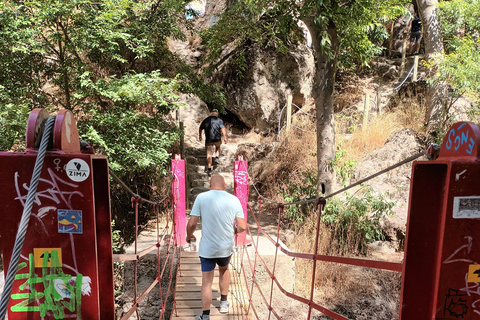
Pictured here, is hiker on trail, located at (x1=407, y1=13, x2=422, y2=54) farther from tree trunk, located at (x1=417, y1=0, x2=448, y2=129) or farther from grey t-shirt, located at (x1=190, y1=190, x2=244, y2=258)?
grey t-shirt, located at (x1=190, y1=190, x2=244, y2=258)

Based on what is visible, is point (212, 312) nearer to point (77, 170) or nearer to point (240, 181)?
point (240, 181)

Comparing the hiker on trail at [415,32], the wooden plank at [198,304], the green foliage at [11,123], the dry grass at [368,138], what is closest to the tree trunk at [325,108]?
the dry grass at [368,138]

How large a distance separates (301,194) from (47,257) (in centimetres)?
579

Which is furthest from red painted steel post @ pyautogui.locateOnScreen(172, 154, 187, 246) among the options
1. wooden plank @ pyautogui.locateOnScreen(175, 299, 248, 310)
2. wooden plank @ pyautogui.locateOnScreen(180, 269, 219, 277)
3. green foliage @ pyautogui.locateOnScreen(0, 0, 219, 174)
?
wooden plank @ pyautogui.locateOnScreen(175, 299, 248, 310)

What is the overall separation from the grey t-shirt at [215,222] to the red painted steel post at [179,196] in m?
1.77

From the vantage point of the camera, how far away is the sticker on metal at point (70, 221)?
3.58 ft

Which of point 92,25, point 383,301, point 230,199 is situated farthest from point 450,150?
point 92,25

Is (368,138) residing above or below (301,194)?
above

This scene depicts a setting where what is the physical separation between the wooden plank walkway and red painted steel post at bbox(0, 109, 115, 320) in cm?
227

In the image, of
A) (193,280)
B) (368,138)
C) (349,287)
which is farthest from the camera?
(368,138)

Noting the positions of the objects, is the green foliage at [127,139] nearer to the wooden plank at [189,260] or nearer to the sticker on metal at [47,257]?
the wooden plank at [189,260]

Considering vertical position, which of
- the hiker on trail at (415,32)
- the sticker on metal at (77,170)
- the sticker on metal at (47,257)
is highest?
the hiker on trail at (415,32)

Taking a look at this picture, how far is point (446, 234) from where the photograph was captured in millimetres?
1004

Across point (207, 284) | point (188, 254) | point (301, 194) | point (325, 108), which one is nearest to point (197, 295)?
point (207, 284)
